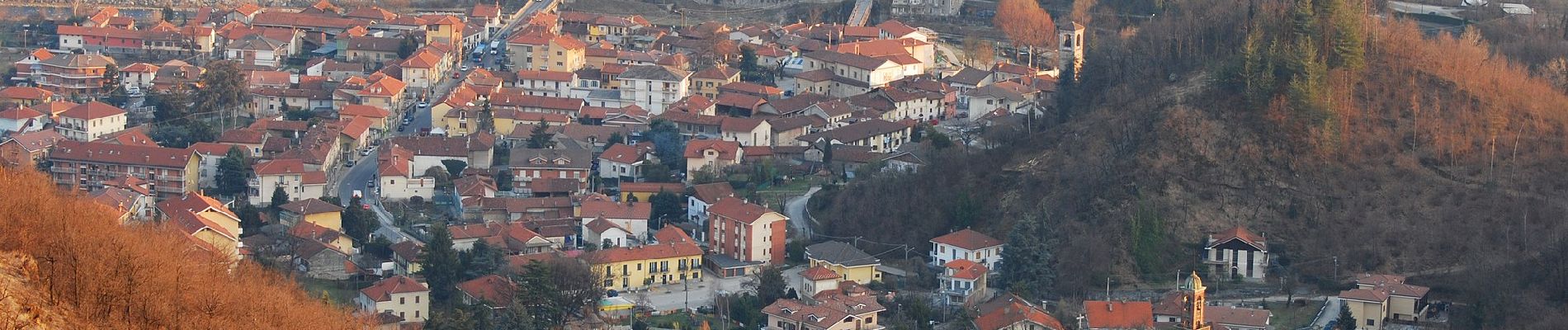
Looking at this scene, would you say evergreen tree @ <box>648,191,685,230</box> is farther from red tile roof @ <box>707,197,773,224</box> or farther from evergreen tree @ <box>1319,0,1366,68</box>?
evergreen tree @ <box>1319,0,1366,68</box>

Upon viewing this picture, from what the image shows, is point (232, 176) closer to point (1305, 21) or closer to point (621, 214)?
point (621, 214)

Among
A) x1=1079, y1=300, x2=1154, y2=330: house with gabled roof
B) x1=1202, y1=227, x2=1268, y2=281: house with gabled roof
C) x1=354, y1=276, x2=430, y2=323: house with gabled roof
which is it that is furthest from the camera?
x1=1202, y1=227, x2=1268, y2=281: house with gabled roof

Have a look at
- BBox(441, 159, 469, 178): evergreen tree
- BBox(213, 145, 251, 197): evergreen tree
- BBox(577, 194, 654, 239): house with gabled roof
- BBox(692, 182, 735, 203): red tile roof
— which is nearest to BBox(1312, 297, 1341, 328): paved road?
BBox(692, 182, 735, 203): red tile roof

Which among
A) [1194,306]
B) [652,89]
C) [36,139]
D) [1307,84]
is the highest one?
[1307,84]

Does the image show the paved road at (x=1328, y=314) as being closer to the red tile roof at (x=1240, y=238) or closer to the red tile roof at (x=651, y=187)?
the red tile roof at (x=1240, y=238)

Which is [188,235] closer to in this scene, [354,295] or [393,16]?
[354,295]

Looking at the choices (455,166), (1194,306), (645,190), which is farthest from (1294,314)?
(455,166)
